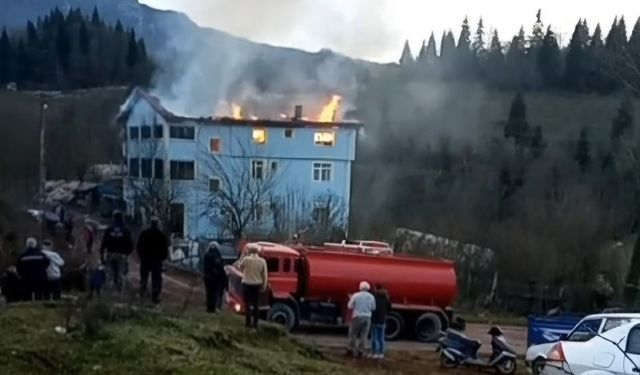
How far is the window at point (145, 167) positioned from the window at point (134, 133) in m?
3.24

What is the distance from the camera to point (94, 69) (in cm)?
11506

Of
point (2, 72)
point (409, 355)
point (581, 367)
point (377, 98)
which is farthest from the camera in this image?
point (2, 72)

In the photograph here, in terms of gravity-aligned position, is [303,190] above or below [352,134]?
below

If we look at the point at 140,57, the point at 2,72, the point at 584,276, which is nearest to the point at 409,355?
the point at 584,276

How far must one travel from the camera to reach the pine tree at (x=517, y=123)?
93438 millimetres

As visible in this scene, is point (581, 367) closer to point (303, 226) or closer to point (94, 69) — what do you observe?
point (303, 226)

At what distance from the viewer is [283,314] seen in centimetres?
2450

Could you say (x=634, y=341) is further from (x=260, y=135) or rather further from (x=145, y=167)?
(x=145, y=167)

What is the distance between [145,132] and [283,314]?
40.3 metres

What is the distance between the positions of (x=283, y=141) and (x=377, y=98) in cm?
3491

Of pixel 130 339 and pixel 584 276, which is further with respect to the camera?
pixel 584 276

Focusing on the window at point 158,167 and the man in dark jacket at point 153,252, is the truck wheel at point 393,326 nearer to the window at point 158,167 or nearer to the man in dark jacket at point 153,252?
the man in dark jacket at point 153,252

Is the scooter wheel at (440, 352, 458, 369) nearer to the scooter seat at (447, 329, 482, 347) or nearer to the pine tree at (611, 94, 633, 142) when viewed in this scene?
the scooter seat at (447, 329, 482, 347)

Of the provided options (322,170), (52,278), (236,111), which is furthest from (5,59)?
(52,278)
